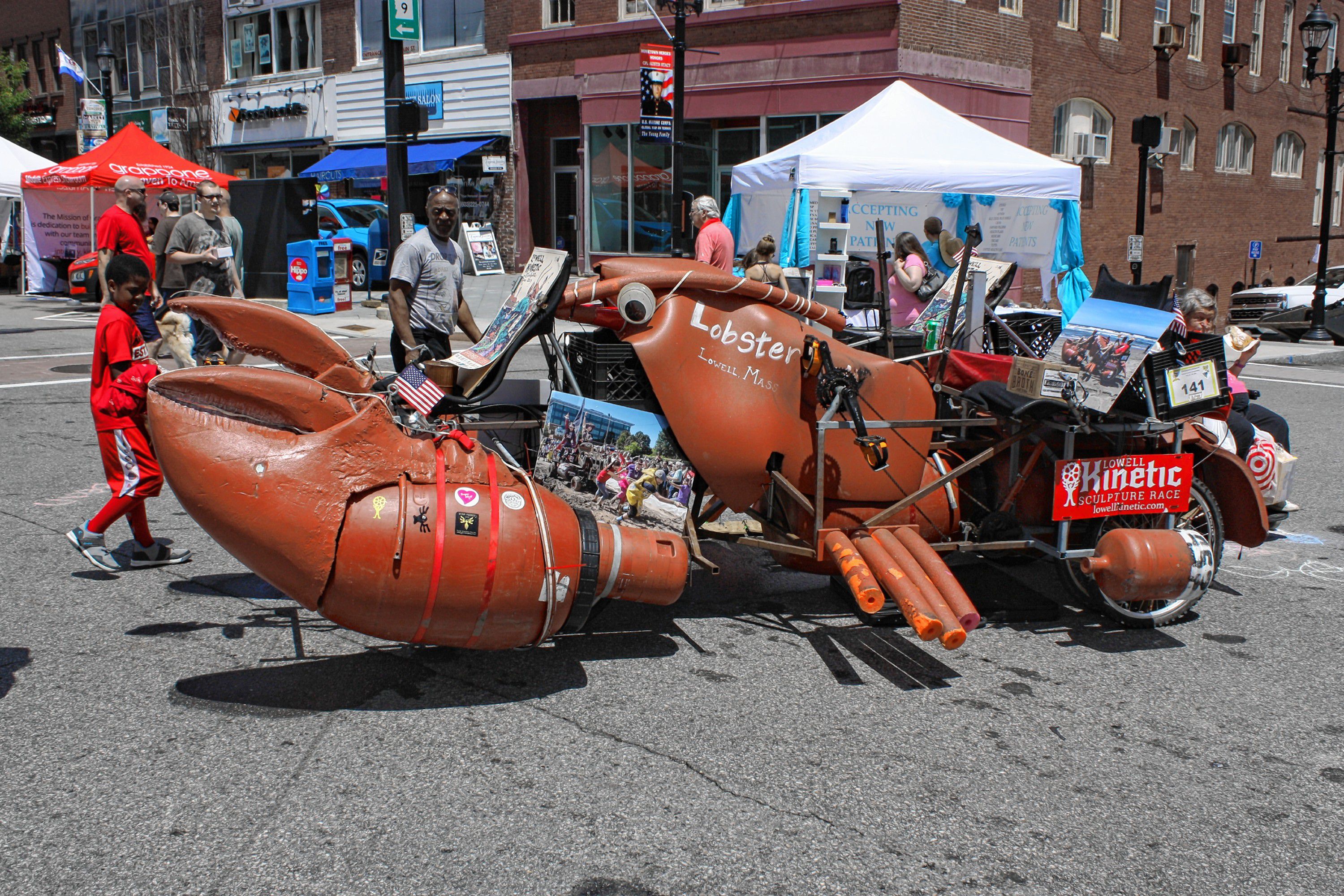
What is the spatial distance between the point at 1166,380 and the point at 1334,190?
35822mm

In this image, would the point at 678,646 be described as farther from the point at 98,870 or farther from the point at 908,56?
the point at 908,56

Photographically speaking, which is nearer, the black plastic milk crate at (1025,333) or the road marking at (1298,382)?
the black plastic milk crate at (1025,333)

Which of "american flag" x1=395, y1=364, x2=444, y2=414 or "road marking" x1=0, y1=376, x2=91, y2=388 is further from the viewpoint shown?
"road marking" x1=0, y1=376, x2=91, y2=388

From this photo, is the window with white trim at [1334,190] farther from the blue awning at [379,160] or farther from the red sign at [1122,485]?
the red sign at [1122,485]

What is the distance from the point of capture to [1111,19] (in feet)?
80.7

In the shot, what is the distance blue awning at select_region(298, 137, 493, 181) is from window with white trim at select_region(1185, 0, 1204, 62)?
17483mm

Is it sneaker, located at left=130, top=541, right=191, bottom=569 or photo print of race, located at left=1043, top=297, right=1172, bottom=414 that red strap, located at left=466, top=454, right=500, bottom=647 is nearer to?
photo print of race, located at left=1043, top=297, right=1172, bottom=414

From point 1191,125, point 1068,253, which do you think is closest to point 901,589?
point 1068,253

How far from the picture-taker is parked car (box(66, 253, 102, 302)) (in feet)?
54.7

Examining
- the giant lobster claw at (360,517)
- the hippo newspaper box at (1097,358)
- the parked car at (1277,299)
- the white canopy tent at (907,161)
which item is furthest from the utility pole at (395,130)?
the parked car at (1277,299)

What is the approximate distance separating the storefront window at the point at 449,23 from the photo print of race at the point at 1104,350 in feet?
78.6

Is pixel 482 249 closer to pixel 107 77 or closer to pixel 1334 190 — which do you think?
pixel 107 77

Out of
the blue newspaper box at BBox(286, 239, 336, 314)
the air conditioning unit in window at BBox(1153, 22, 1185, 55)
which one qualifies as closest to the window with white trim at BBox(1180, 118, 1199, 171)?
the air conditioning unit in window at BBox(1153, 22, 1185, 55)

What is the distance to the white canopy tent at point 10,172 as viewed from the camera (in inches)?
812
